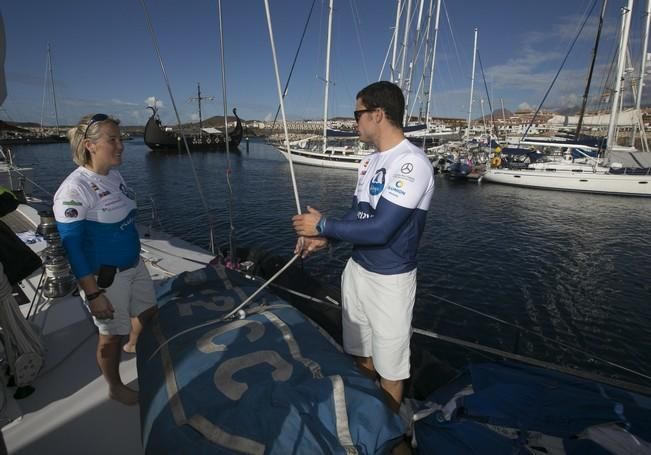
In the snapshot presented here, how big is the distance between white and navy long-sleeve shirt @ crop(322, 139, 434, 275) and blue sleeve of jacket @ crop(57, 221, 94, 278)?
1570 millimetres

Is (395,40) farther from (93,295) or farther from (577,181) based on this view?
(93,295)

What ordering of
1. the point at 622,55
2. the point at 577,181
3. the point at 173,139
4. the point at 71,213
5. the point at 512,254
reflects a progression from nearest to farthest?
the point at 71,213 < the point at 512,254 < the point at 622,55 < the point at 577,181 < the point at 173,139

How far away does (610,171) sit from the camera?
83.5ft

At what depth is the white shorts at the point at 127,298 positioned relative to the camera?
2.35 metres

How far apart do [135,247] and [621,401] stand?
341 centimetres

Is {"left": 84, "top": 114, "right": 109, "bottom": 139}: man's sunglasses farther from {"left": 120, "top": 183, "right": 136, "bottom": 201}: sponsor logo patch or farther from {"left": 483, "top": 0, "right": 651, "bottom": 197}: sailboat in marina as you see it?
{"left": 483, "top": 0, "right": 651, "bottom": 197}: sailboat in marina

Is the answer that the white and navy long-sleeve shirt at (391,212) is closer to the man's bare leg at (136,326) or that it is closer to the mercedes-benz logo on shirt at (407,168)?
the mercedes-benz logo on shirt at (407,168)

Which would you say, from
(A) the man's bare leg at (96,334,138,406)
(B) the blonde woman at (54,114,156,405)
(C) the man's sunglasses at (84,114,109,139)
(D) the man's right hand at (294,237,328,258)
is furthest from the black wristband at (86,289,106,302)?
(D) the man's right hand at (294,237,328,258)

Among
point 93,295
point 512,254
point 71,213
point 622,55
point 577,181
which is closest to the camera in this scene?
point 71,213

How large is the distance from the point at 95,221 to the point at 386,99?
2118 millimetres

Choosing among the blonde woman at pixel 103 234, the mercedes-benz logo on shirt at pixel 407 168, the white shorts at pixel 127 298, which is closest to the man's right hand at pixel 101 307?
the blonde woman at pixel 103 234

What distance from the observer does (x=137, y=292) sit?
2.54m

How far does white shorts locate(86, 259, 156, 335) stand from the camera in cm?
235

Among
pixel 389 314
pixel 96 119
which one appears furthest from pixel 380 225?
pixel 96 119
